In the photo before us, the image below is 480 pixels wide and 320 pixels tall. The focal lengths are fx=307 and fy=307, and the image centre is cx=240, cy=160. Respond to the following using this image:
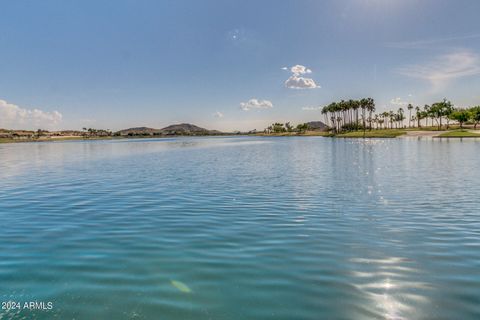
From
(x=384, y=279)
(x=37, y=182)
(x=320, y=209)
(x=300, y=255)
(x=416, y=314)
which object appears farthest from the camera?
(x=37, y=182)

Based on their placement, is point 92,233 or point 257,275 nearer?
point 257,275

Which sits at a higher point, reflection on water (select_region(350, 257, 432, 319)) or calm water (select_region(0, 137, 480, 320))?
calm water (select_region(0, 137, 480, 320))

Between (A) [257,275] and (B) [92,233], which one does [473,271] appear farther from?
(B) [92,233]

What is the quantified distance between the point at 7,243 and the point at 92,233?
357 centimetres

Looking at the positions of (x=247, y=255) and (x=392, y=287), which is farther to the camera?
(x=247, y=255)

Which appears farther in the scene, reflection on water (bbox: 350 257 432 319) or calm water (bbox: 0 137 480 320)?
calm water (bbox: 0 137 480 320)

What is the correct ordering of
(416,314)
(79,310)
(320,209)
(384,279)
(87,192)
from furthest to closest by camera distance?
(87,192)
(320,209)
(384,279)
(79,310)
(416,314)

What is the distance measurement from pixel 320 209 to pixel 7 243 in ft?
56.3

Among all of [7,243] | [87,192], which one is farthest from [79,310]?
[87,192]

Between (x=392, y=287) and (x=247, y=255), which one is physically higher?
(x=247, y=255)

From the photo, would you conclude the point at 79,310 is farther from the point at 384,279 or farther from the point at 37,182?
the point at 37,182

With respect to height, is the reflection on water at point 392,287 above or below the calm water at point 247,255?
below

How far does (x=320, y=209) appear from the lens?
20.1m

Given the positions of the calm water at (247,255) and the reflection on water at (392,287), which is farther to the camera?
the calm water at (247,255)
